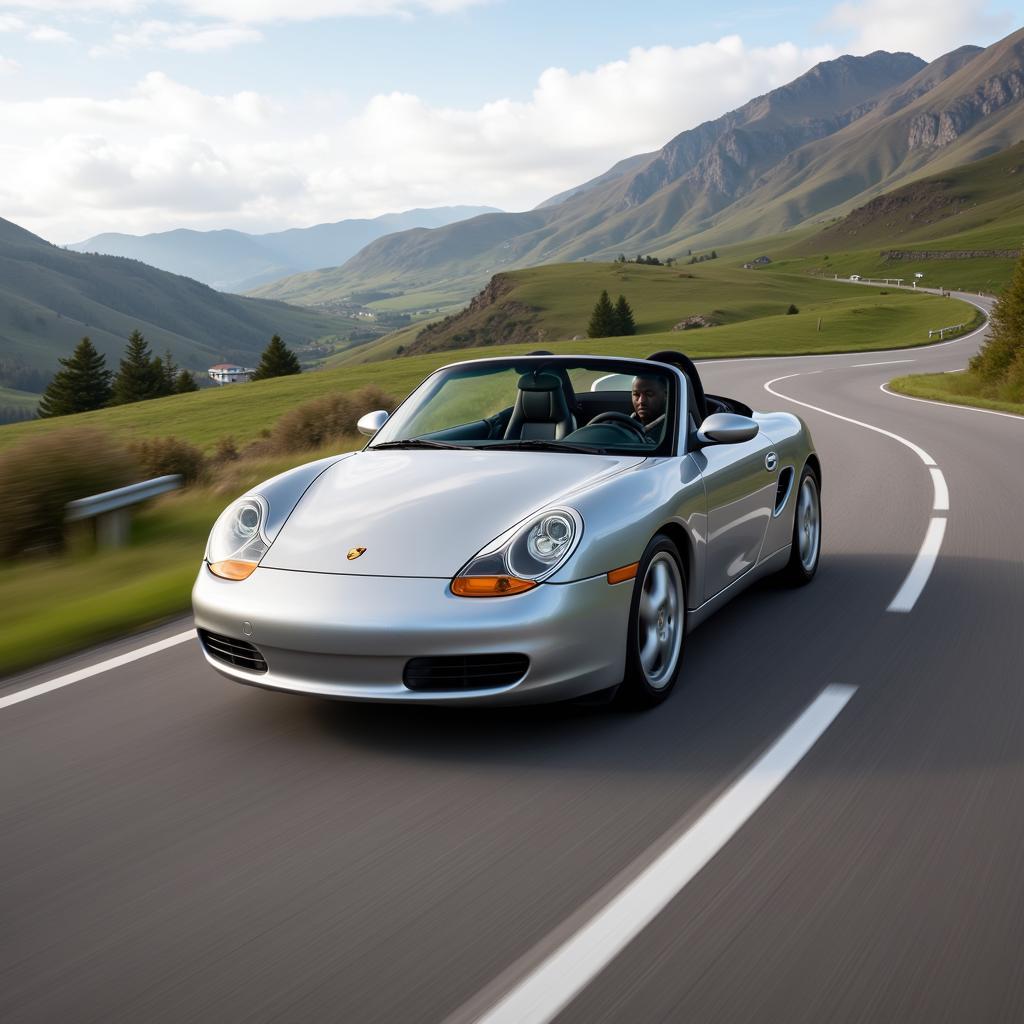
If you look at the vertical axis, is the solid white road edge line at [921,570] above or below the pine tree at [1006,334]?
above

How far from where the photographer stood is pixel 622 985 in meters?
2.67

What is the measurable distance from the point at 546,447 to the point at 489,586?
4.33 ft

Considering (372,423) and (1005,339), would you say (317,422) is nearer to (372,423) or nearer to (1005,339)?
(372,423)

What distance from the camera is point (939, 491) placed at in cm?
1138

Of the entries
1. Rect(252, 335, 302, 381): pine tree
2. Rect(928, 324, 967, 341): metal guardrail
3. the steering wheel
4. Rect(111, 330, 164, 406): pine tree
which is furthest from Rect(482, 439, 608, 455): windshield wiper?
Rect(111, 330, 164, 406): pine tree

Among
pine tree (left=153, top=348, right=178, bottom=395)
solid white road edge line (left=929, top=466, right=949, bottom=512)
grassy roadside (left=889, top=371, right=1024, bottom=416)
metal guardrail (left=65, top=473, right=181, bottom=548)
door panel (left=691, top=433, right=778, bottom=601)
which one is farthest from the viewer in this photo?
pine tree (left=153, top=348, right=178, bottom=395)

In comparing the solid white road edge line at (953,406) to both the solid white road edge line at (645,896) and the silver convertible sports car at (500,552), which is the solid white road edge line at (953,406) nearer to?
the silver convertible sports car at (500,552)

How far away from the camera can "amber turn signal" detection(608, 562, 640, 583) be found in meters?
4.43

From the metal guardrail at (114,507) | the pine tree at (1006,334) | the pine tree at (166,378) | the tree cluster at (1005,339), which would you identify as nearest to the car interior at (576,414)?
the metal guardrail at (114,507)

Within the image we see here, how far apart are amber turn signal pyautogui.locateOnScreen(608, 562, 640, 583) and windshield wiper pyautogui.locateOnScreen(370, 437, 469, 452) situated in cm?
130

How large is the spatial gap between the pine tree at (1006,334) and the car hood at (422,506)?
3059cm

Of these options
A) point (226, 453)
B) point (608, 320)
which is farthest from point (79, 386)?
point (226, 453)

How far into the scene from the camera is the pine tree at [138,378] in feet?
265

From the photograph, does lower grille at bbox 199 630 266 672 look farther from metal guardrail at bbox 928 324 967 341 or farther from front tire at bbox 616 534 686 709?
metal guardrail at bbox 928 324 967 341
